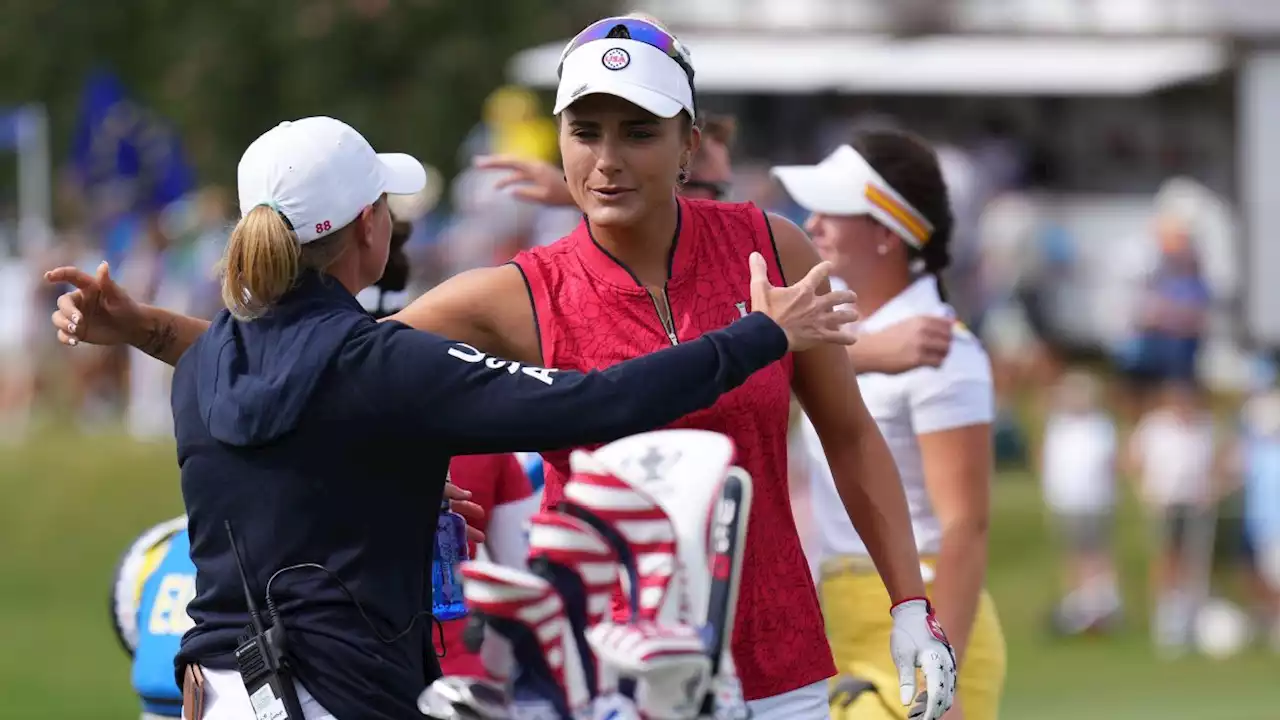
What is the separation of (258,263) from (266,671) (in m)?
0.76

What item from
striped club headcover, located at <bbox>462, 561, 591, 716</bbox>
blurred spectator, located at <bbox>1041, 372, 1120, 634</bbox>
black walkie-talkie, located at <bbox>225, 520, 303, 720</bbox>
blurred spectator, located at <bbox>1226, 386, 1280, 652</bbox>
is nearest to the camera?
striped club headcover, located at <bbox>462, 561, 591, 716</bbox>

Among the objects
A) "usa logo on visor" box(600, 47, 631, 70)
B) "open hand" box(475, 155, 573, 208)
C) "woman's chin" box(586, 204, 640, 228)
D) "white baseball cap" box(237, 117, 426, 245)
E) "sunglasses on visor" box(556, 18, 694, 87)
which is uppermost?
"sunglasses on visor" box(556, 18, 694, 87)

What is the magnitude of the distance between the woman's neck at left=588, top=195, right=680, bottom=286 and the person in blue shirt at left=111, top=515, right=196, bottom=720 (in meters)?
1.55

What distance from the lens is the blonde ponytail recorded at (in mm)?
4215

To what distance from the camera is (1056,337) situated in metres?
24.0

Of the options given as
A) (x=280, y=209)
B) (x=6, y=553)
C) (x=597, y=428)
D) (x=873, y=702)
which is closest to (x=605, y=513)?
(x=597, y=428)

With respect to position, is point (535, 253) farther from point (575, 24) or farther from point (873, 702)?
point (575, 24)

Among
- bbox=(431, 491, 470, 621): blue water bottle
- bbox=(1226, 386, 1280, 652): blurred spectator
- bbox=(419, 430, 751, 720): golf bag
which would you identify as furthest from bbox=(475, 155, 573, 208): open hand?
bbox=(1226, 386, 1280, 652): blurred spectator

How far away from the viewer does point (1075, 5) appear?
26906 millimetres

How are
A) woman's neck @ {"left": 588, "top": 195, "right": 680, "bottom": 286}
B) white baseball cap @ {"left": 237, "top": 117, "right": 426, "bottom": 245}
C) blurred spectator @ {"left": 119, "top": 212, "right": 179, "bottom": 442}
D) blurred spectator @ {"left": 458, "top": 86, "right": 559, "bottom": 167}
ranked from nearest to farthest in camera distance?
white baseball cap @ {"left": 237, "top": 117, "right": 426, "bottom": 245} < woman's neck @ {"left": 588, "top": 195, "right": 680, "bottom": 286} < blurred spectator @ {"left": 458, "top": 86, "right": 559, "bottom": 167} < blurred spectator @ {"left": 119, "top": 212, "right": 179, "bottom": 442}

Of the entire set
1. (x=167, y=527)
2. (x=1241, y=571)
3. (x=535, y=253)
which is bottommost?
(x=1241, y=571)

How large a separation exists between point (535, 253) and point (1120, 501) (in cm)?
1608

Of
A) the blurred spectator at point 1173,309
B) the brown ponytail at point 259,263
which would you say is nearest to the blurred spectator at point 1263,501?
the blurred spectator at point 1173,309

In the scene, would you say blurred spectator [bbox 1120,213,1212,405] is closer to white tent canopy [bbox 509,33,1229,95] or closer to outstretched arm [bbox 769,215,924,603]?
white tent canopy [bbox 509,33,1229,95]
